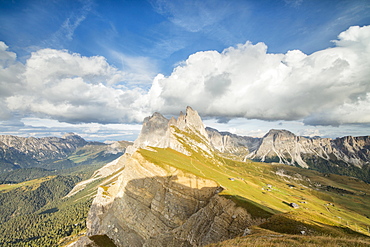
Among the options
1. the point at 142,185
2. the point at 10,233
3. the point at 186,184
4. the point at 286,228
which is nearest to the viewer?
the point at 286,228

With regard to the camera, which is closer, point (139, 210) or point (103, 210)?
point (139, 210)

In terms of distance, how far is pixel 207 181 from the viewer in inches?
2357

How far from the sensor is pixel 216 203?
155 ft

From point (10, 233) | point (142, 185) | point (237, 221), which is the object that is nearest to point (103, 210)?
point (142, 185)

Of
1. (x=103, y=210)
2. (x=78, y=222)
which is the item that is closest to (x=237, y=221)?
(x=103, y=210)

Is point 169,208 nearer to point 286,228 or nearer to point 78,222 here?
point 286,228

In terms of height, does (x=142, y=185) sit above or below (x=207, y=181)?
below

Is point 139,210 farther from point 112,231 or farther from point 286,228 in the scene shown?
point 286,228

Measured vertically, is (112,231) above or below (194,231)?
below

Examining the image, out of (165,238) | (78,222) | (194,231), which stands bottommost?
(78,222)

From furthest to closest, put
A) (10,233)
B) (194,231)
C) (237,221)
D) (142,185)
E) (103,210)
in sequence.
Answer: (10,233), (103,210), (142,185), (194,231), (237,221)

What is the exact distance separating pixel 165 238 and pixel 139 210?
14.2 m

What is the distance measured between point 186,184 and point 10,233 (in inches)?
10296

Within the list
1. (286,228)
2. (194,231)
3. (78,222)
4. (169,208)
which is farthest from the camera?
(78,222)
